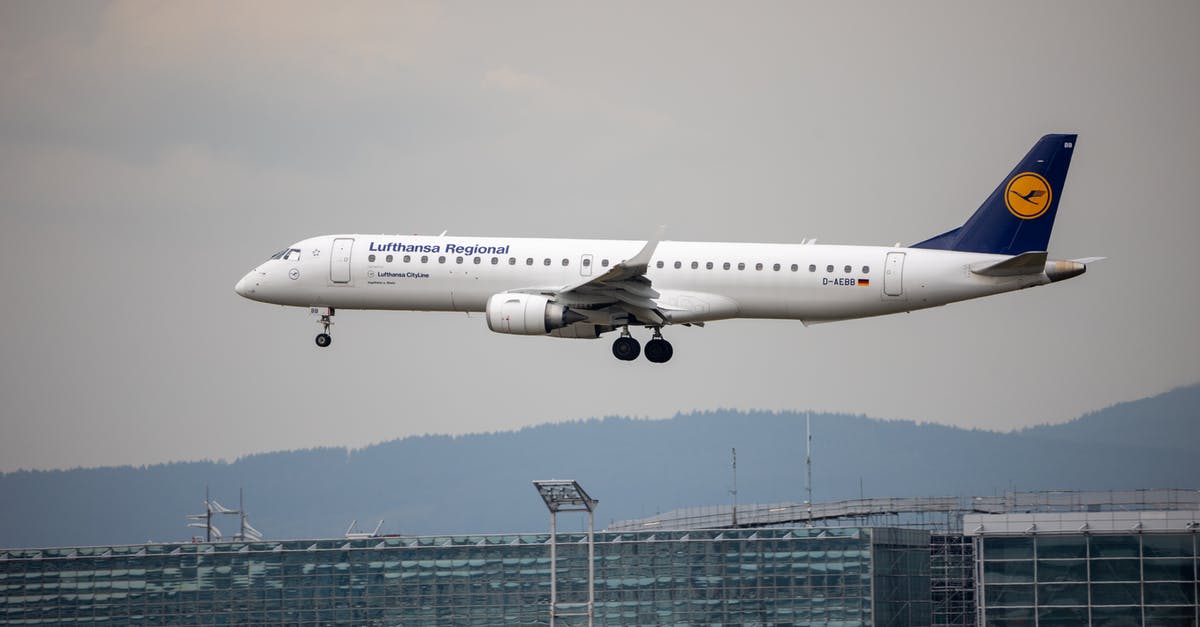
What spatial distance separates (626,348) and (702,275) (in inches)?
182

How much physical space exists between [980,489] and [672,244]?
9798 centimetres

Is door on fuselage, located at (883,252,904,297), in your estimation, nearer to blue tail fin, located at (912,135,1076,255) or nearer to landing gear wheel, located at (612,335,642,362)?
blue tail fin, located at (912,135,1076,255)

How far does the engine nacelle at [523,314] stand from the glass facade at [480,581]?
967 centimetres

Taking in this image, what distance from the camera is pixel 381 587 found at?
75.8 metres

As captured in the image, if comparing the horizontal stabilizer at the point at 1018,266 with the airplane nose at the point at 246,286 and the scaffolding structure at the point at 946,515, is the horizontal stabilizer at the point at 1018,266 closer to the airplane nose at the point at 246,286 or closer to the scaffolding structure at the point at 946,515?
the scaffolding structure at the point at 946,515

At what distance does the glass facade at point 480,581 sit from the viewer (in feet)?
240

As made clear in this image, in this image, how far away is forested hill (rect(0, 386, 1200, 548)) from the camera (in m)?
144

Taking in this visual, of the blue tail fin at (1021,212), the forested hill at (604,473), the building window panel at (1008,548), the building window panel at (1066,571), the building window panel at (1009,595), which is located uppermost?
the blue tail fin at (1021,212)

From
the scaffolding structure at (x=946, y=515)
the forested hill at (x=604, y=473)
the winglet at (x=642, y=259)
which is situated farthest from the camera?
the forested hill at (x=604, y=473)

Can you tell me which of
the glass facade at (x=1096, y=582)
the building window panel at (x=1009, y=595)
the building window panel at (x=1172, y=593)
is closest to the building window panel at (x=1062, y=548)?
the glass facade at (x=1096, y=582)

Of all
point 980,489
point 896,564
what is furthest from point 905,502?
point 980,489

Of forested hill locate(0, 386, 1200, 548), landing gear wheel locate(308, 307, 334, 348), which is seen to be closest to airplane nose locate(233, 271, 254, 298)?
landing gear wheel locate(308, 307, 334, 348)

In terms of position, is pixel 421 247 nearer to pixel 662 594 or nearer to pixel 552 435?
pixel 662 594

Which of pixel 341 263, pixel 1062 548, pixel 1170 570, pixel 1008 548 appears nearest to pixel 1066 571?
pixel 1062 548
